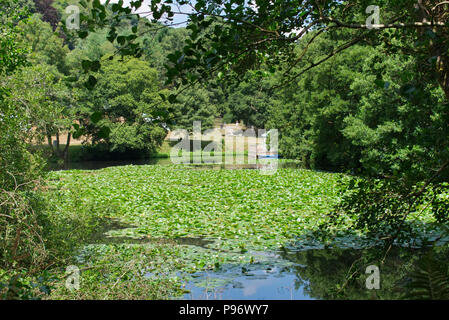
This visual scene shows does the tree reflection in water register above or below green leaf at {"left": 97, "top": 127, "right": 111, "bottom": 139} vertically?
below

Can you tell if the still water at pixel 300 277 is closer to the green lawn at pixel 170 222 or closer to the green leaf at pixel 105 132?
the green lawn at pixel 170 222

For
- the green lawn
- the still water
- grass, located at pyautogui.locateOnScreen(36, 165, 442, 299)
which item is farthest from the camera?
Result: the green lawn

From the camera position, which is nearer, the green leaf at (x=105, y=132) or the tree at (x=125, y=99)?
the green leaf at (x=105, y=132)

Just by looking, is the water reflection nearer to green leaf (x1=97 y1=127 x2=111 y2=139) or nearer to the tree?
green leaf (x1=97 y1=127 x2=111 y2=139)

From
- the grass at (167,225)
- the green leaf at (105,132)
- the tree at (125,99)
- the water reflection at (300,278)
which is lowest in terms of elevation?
the water reflection at (300,278)

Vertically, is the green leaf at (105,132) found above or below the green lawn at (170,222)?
above

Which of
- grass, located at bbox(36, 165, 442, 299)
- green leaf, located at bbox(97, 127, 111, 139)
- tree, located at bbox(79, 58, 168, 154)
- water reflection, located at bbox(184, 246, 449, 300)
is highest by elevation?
tree, located at bbox(79, 58, 168, 154)

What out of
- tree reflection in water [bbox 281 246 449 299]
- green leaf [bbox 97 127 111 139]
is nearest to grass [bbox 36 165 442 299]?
tree reflection in water [bbox 281 246 449 299]

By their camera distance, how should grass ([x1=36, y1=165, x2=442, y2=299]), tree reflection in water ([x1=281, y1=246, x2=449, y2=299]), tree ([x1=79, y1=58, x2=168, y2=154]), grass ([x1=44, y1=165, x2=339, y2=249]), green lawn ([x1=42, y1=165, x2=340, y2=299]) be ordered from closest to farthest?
tree reflection in water ([x1=281, y1=246, x2=449, y2=299]) → grass ([x1=36, y1=165, x2=442, y2=299]) → green lawn ([x1=42, y1=165, x2=340, y2=299]) → grass ([x1=44, y1=165, x2=339, y2=249]) → tree ([x1=79, y1=58, x2=168, y2=154])

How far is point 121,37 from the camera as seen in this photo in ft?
11.5

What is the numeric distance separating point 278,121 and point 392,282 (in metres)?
38.3

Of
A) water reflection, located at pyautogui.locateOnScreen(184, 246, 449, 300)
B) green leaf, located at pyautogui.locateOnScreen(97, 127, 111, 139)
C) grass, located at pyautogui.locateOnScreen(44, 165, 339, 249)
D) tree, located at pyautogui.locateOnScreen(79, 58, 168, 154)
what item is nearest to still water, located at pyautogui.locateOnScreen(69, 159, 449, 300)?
water reflection, located at pyautogui.locateOnScreen(184, 246, 449, 300)

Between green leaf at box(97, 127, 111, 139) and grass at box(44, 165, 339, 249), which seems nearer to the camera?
green leaf at box(97, 127, 111, 139)

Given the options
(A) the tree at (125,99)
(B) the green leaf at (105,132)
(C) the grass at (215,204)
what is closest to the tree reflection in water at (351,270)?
(C) the grass at (215,204)
